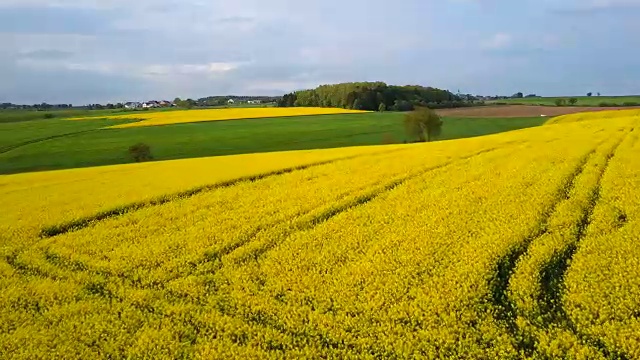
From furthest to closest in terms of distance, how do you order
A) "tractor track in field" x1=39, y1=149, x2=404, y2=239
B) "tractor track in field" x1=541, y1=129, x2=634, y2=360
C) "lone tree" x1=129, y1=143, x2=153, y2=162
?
"lone tree" x1=129, y1=143, x2=153, y2=162
"tractor track in field" x1=39, y1=149, x2=404, y2=239
"tractor track in field" x1=541, y1=129, x2=634, y2=360

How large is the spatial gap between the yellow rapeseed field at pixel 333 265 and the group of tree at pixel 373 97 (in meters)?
82.2

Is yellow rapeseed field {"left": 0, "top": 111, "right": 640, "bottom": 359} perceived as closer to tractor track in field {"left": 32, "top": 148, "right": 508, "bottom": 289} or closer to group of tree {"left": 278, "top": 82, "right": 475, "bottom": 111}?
tractor track in field {"left": 32, "top": 148, "right": 508, "bottom": 289}

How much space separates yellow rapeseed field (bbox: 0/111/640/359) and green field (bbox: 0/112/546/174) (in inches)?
1210

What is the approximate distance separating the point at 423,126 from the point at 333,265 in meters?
49.5

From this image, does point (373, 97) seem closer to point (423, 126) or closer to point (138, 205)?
point (423, 126)

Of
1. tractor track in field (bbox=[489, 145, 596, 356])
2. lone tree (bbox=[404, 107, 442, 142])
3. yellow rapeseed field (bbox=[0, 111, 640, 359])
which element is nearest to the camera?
tractor track in field (bbox=[489, 145, 596, 356])

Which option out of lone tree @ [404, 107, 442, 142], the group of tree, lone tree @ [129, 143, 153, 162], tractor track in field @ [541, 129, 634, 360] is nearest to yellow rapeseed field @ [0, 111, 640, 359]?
tractor track in field @ [541, 129, 634, 360]

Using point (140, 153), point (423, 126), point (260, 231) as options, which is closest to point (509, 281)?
point (260, 231)

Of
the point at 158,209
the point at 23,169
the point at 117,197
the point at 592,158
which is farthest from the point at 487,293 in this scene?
the point at 23,169

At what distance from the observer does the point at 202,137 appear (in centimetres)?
5888

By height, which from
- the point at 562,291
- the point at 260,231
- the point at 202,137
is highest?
the point at 260,231

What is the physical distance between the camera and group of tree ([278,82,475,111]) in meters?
106

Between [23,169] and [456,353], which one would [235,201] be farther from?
[23,169]

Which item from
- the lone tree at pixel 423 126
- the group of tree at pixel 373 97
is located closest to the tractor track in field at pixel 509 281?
the lone tree at pixel 423 126
